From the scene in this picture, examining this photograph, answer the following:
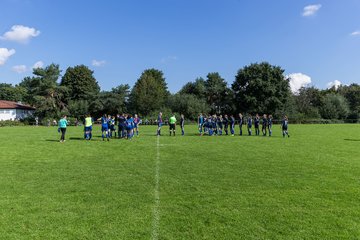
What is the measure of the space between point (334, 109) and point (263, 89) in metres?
21.4

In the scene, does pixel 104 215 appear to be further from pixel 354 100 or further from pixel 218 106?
pixel 354 100

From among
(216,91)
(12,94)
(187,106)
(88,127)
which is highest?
(12,94)

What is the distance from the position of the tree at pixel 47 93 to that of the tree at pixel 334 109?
57.8 m

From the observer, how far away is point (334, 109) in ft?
233

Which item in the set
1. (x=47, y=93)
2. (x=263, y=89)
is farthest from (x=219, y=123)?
(x=47, y=93)

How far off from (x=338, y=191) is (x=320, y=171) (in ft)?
9.01

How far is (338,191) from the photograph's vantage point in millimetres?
7863

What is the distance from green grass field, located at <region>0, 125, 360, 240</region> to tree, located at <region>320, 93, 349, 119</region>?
65.0 m

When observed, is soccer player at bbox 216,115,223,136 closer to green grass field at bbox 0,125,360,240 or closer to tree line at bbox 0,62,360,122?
green grass field at bbox 0,125,360,240

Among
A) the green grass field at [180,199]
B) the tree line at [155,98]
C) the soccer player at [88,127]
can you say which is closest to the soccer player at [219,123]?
the soccer player at [88,127]

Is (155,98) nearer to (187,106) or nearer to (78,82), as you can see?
(187,106)

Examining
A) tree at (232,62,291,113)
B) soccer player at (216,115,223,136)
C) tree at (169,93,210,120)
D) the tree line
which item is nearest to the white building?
the tree line

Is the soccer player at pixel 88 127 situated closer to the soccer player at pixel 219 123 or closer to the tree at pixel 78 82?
the soccer player at pixel 219 123

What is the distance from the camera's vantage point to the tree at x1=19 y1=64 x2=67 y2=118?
63375mm
